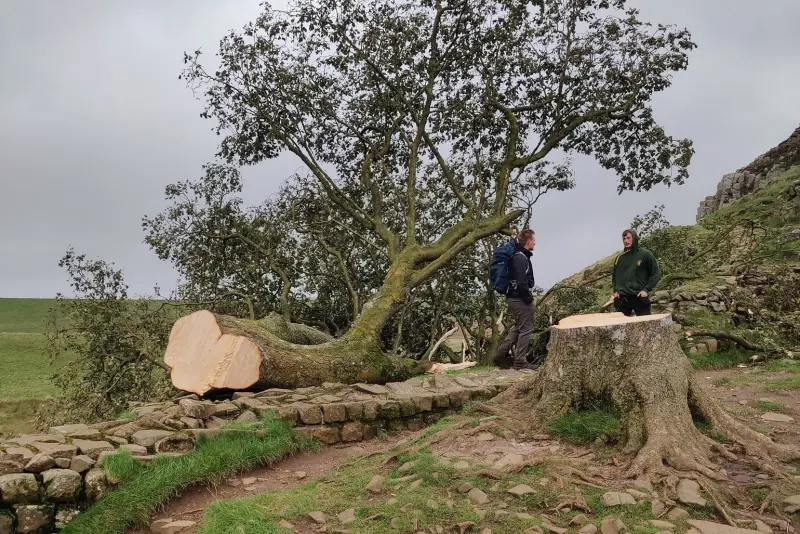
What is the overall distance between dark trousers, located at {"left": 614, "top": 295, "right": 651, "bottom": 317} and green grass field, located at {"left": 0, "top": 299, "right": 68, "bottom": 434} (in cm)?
1080

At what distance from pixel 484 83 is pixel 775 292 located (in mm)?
7866

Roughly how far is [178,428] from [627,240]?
20.7 feet

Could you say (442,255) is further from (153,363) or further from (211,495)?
(211,495)

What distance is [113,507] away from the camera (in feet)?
15.1

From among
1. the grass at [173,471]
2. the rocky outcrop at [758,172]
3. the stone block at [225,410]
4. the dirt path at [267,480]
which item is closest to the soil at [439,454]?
the dirt path at [267,480]

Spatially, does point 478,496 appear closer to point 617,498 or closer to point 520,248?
point 617,498

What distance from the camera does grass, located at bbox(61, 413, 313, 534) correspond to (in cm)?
456

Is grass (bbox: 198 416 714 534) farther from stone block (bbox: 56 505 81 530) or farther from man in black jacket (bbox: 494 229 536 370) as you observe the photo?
man in black jacket (bbox: 494 229 536 370)

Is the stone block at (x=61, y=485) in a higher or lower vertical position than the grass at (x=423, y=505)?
higher

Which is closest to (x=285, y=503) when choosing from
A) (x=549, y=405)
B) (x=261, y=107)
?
(x=549, y=405)

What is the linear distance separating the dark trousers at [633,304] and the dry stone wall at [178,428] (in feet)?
5.96

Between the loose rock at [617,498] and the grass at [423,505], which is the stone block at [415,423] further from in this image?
the loose rock at [617,498]

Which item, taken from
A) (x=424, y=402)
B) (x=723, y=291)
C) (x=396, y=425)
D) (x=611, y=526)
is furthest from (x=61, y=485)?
(x=723, y=291)

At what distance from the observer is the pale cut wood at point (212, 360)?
751 centimetres
